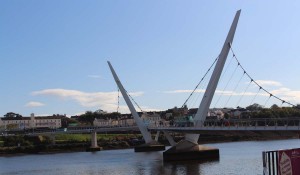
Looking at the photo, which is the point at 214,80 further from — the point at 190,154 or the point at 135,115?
the point at 135,115

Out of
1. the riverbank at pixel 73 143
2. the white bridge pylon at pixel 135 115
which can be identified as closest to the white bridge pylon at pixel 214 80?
the white bridge pylon at pixel 135 115

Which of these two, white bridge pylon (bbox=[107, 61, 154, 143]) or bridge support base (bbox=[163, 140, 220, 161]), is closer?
bridge support base (bbox=[163, 140, 220, 161])

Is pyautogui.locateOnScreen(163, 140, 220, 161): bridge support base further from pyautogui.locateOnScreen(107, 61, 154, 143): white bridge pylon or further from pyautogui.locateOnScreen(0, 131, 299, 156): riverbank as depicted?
pyautogui.locateOnScreen(0, 131, 299, 156): riverbank

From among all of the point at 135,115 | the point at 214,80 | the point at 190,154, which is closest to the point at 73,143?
the point at 135,115

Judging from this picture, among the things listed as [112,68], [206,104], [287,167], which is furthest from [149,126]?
[287,167]

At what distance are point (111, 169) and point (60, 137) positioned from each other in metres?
81.3

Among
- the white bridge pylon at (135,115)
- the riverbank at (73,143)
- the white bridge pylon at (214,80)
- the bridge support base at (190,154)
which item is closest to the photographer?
the bridge support base at (190,154)

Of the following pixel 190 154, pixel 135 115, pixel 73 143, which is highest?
pixel 135 115

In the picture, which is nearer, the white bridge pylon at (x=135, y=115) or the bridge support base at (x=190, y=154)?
the bridge support base at (x=190, y=154)

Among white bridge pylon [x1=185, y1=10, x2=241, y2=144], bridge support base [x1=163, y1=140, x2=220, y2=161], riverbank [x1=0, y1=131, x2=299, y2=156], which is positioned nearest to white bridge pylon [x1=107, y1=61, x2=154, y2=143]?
riverbank [x1=0, y1=131, x2=299, y2=156]

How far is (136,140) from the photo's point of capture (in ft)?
412

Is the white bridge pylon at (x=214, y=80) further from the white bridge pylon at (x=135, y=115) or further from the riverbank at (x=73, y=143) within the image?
the riverbank at (x=73, y=143)

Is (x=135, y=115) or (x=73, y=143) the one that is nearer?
(x=135, y=115)

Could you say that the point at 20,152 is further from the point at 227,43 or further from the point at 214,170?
the point at 214,170
